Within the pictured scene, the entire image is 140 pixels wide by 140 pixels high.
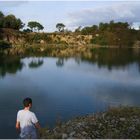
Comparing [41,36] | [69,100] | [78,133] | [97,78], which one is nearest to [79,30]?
[41,36]

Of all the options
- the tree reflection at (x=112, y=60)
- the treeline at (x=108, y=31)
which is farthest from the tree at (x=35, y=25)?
the tree reflection at (x=112, y=60)

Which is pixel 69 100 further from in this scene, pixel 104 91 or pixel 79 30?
pixel 79 30

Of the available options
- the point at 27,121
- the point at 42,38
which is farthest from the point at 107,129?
the point at 42,38

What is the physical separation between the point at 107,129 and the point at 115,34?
5002 inches

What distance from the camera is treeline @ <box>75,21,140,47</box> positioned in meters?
136

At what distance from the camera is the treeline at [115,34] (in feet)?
445

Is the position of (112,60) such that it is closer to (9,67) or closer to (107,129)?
(9,67)

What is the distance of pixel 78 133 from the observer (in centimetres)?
1136

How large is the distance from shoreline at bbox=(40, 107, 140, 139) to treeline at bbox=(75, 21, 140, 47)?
12165 centimetres

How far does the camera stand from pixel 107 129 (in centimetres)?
1191

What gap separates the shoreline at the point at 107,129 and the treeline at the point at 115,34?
122 m

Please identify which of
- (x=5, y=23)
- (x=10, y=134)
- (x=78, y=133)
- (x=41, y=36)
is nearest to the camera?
(x=78, y=133)

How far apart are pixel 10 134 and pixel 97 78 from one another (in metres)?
20.3

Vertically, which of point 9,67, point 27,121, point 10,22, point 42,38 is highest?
point 10,22
